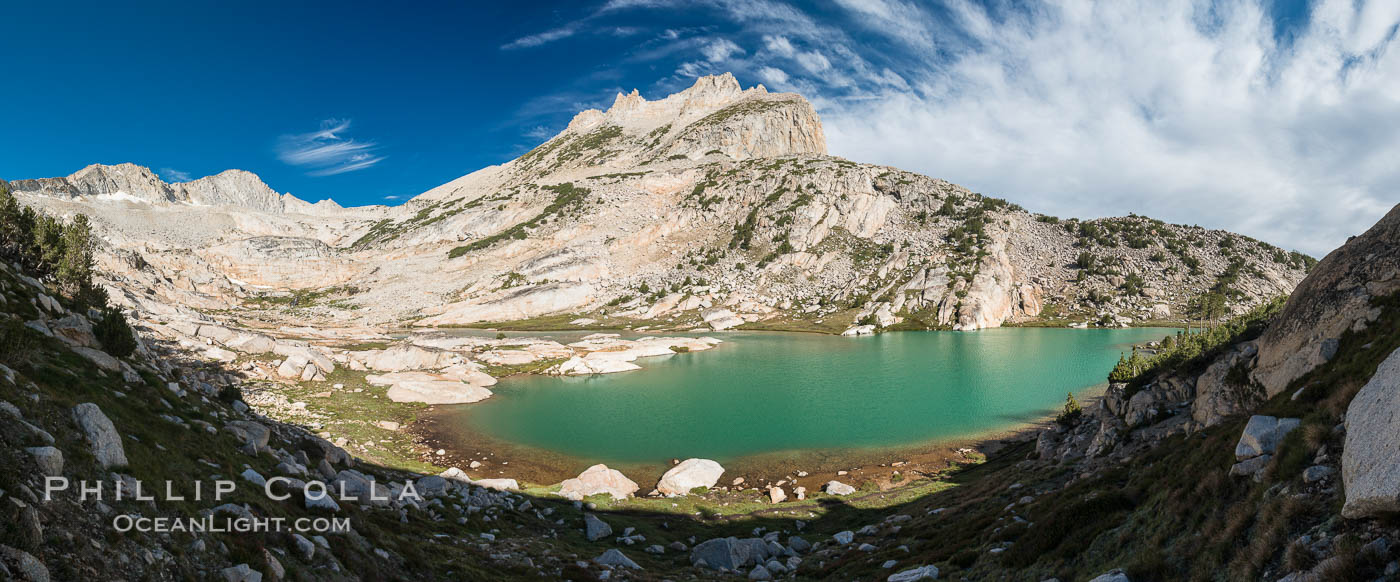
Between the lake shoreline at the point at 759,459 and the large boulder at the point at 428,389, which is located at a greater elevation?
the large boulder at the point at 428,389

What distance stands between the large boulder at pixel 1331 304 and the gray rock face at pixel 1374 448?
24.5 feet

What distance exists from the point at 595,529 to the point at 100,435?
1471 centimetres

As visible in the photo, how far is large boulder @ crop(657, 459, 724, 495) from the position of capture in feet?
93.1

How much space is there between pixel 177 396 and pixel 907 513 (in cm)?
2515

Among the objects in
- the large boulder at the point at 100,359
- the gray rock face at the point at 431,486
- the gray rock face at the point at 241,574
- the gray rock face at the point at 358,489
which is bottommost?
the gray rock face at the point at 431,486

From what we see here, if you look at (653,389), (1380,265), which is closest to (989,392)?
(653,389)

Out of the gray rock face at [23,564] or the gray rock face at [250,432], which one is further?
the gray rock face at [250,432]

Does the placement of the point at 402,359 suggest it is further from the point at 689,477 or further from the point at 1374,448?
the point at 1374,448

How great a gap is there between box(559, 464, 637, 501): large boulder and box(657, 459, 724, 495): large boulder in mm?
1990

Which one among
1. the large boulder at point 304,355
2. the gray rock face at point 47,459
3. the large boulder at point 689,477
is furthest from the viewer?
the large boulder at point 304,355

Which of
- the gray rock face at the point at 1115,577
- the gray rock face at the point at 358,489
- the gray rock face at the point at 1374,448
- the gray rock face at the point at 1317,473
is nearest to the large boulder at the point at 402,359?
the gray rock face at the point at 358,489

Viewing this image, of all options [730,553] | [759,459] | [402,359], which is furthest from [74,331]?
[402,359]

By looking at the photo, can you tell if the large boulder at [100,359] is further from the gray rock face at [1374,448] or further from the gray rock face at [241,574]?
the gray rock face at [1374,448]

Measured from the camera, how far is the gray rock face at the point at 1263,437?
8.81m
